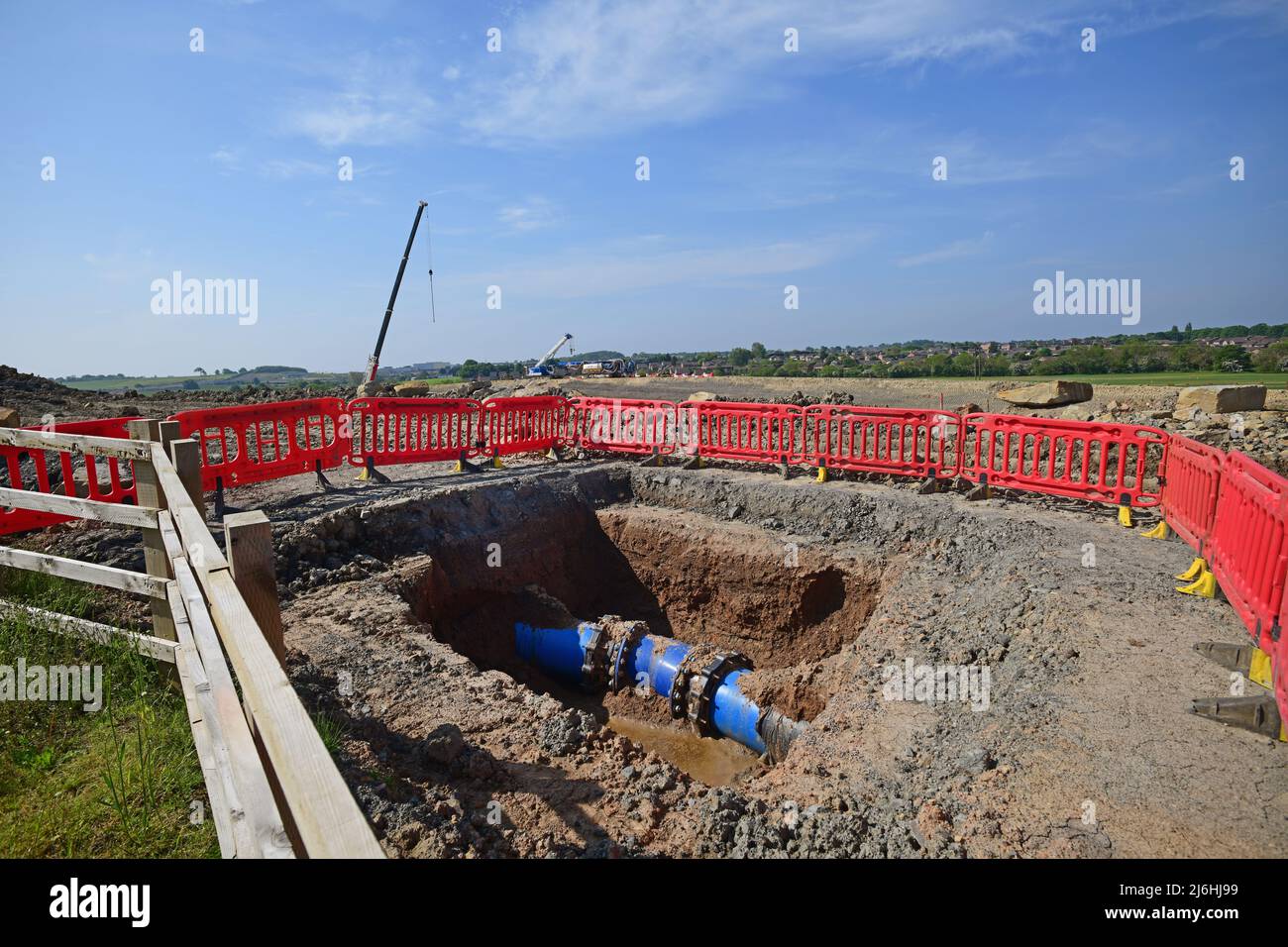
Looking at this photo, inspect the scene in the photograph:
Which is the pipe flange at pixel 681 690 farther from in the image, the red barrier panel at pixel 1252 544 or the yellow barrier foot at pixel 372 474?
the yellow barrier foot at pixel 372 474

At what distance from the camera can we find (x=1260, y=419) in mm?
11852

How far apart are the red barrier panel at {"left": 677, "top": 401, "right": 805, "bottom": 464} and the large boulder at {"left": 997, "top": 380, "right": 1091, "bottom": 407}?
27.4ft

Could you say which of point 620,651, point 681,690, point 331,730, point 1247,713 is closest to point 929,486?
point 681,690

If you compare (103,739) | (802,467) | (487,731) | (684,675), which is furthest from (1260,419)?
(103,739)

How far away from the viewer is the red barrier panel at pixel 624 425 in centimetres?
1300

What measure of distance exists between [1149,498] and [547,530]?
793 centimetres

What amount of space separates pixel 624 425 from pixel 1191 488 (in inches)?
344

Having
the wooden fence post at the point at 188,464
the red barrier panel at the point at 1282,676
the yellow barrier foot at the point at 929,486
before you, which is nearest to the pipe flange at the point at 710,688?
the yellow barrier foot at the point at 929,486

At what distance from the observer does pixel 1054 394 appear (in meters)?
16.9

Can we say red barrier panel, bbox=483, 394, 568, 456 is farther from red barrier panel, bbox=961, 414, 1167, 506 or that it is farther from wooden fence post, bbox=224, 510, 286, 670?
→ wooden fence post, bbox=224, 510, 286, 670

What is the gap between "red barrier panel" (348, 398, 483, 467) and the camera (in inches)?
448

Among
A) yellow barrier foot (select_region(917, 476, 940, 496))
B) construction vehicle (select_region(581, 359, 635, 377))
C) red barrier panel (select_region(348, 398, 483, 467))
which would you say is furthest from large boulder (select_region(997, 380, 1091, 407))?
construction vehicle (select_region(581, 359, 635, 377))
